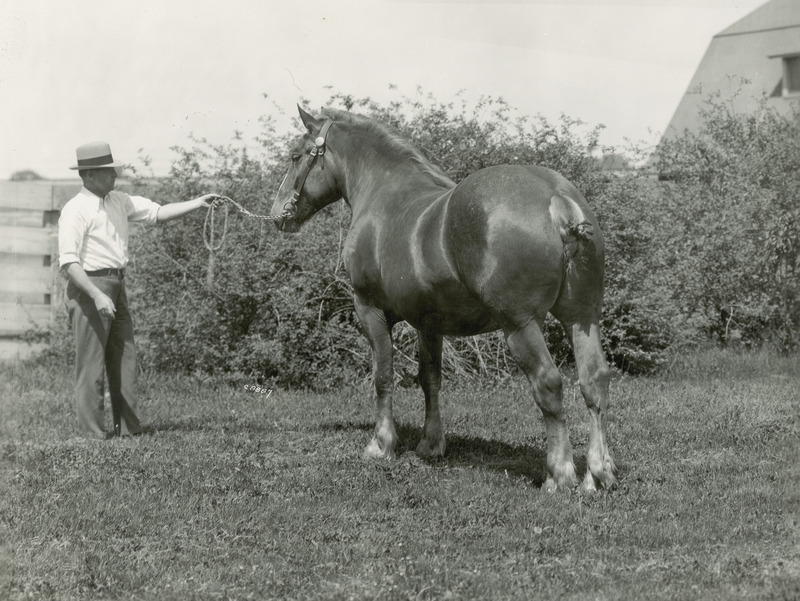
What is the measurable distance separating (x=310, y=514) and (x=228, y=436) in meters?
2.49

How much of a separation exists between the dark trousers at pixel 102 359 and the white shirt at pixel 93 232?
171 mm

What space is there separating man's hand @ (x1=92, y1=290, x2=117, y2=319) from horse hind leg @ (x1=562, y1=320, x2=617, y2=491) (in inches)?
146

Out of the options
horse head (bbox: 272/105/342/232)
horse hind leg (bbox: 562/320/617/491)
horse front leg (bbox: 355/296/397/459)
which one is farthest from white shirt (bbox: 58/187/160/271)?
horse hind leg (bbox: 562/320/617/491)

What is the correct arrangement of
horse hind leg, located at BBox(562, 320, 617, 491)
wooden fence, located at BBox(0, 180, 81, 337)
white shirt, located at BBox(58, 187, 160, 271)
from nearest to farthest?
horse hind leg, located at BBox(562, 320, 617, 491) < white shirt, located at BBox(58, 187, 160, 271) < wooden fence, located at BBox(0, 180, 81, 337)

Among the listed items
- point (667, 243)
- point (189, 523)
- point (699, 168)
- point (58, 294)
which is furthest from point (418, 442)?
point (699, 168)

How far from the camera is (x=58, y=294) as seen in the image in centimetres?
1228

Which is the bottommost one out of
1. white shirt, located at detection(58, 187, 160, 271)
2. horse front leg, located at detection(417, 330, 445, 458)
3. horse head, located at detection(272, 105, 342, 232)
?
horse front leg, located at detection(417, 330, 445, 458)

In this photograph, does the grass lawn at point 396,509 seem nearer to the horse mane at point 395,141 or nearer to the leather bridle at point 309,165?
the leather bridle at point 309,165

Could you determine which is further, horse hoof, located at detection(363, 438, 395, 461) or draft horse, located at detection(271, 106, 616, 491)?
horse hoof, located at detection(363, 438, 395, 461)

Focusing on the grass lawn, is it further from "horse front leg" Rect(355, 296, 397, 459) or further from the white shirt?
the white shirt

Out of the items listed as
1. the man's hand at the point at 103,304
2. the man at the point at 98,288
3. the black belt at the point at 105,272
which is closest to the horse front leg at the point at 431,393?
the man at the point at 98,288

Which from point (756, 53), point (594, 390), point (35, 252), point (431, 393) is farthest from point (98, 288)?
point (756, 53)

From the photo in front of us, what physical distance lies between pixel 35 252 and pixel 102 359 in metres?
5.60

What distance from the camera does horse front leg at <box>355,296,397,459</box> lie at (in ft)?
23.0
